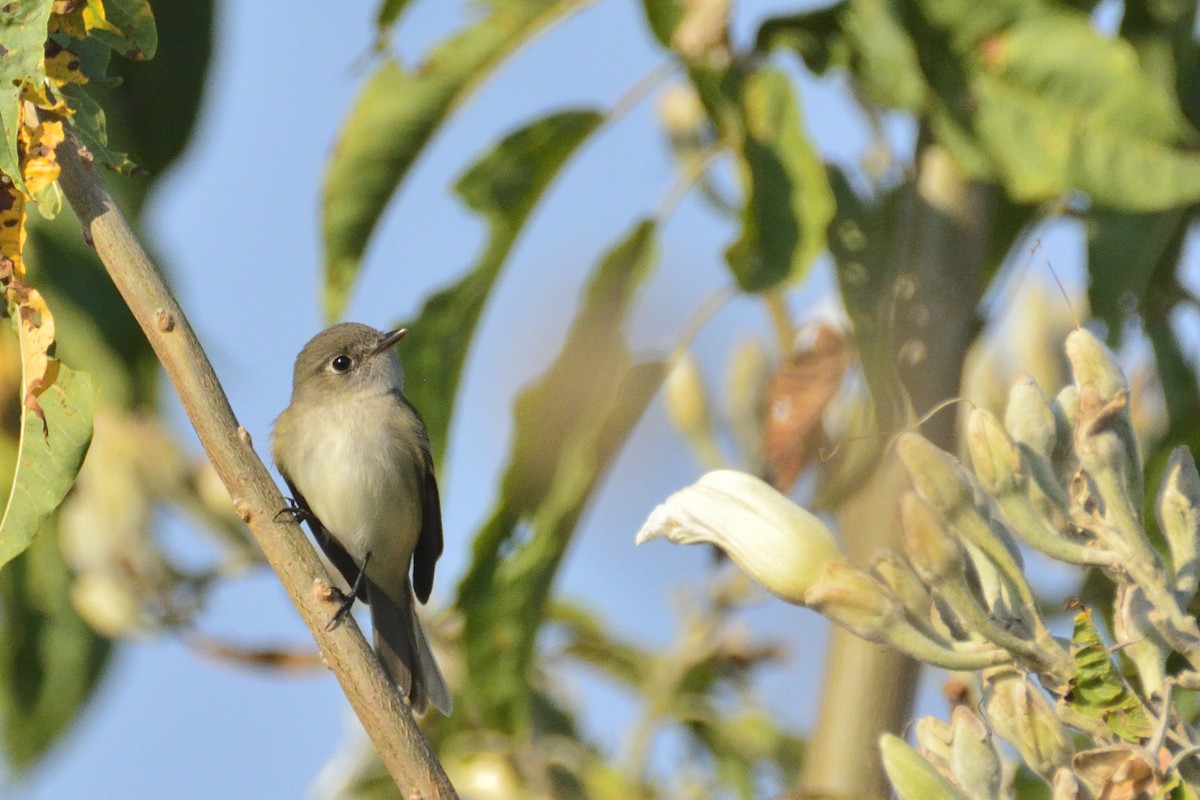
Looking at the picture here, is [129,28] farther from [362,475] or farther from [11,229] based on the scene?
[362,475]

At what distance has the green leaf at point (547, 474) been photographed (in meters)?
2.82

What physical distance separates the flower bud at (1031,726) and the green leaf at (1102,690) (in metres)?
0.03

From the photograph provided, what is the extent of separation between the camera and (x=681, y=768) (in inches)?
132

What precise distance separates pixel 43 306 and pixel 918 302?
144 centimetres

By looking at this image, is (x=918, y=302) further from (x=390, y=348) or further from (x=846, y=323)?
(x=390, y=348)

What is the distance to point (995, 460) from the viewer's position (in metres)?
1.57

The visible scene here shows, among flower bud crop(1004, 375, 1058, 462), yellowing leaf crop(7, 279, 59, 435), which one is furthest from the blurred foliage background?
flower bud crop(1004, 375, 1058, 462)

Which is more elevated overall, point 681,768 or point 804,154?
point 804,154

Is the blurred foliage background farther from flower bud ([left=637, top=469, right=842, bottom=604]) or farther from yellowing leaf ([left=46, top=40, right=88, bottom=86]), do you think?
flower bud ([left=637, top=469, right=842, bottom=604])

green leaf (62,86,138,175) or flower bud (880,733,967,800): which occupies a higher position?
green leaf (62,86,138,175)

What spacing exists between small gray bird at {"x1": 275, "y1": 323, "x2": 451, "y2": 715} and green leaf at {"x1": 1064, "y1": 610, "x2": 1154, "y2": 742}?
217 cm

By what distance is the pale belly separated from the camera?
12.0 feet

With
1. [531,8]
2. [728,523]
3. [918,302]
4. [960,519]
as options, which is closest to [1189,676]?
[960,519]

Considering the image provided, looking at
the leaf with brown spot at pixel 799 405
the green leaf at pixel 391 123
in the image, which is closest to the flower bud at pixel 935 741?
the leaf with brown spot at pixel 799 405
